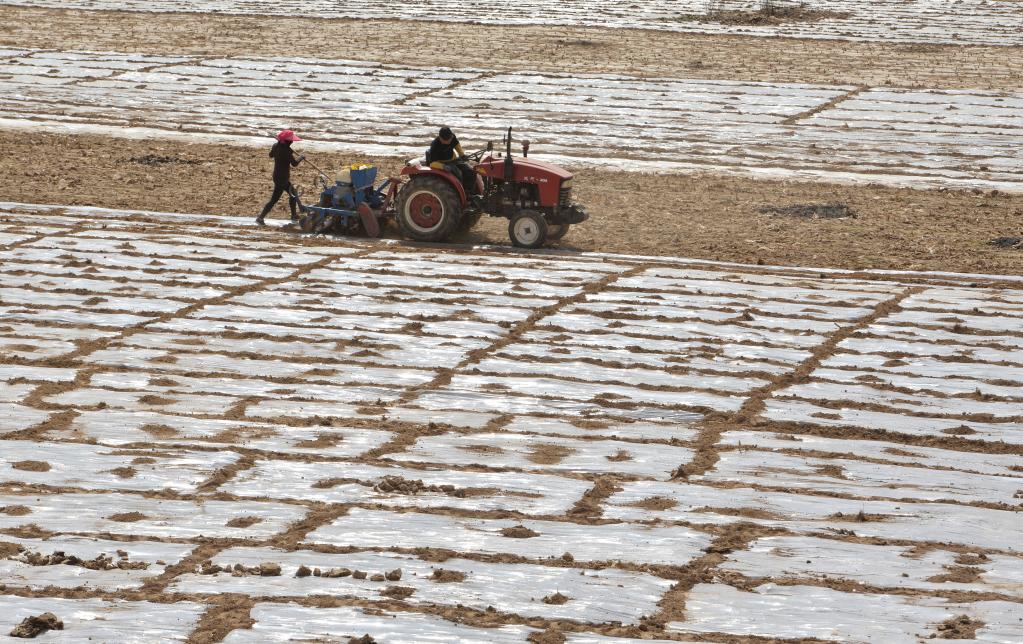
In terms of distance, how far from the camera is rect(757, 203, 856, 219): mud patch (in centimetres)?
1459

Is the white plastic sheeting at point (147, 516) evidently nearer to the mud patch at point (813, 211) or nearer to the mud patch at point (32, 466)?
the mud patch at point (32, 466)

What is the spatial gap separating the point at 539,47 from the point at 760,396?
19140 mm

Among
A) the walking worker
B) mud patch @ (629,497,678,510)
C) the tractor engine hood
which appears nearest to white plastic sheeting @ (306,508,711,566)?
mud patch @ (629,497,678,510)

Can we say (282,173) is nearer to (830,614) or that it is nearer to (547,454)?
(547,454)

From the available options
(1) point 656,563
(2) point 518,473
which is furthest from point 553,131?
(1) point 656,563

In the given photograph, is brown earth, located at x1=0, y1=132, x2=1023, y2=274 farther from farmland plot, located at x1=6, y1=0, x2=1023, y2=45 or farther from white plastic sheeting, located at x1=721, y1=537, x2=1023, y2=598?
farmland plot, located at x1=6, y1=0, x2=1023, y2=45

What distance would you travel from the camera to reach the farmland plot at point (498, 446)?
5793mm

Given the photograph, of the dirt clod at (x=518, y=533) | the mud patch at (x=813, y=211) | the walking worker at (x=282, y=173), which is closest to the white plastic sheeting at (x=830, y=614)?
the dirt clod at (x=518, y=533)

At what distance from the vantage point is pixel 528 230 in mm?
13203

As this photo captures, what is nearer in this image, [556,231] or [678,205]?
[556,231]

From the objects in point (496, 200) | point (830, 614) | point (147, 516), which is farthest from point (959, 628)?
point (496, 200)

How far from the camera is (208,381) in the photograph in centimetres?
904

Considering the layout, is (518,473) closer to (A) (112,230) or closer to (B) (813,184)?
(A) (112,230)

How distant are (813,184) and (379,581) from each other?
11423 millimetres
